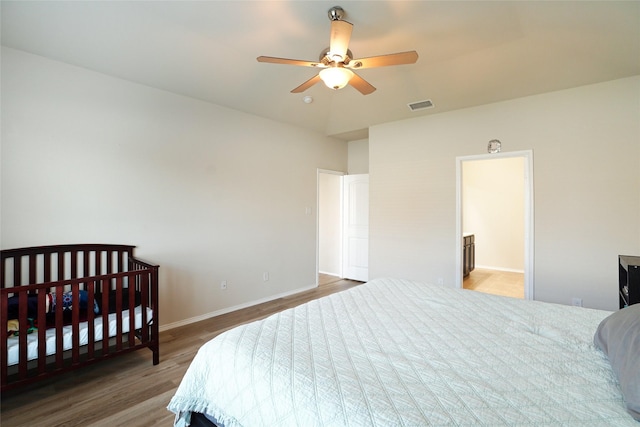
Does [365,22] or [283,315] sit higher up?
[365,22]

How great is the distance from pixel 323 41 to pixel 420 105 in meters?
1.86

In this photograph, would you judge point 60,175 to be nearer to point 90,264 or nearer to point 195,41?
point 90,264

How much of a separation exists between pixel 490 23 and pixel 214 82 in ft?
9.39

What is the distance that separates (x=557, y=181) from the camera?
3463mm

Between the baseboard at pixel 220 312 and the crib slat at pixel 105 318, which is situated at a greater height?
the crib slat at pixel 105 318

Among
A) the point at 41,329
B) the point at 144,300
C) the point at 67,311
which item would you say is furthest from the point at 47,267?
the point at 144,300

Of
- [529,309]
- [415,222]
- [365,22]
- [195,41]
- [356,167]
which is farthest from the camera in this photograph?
[356,167]

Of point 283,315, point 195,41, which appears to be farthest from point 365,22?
point 283,315

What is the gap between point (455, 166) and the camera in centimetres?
416

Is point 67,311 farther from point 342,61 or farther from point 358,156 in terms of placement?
point 358,156

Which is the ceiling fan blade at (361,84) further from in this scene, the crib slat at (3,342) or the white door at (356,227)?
the white door at (356,227)

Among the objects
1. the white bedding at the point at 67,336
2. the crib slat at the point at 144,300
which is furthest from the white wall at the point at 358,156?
the white bedding at the point at 67,336

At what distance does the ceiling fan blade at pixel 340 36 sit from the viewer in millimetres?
1885

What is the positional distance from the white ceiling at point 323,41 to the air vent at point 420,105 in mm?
255
